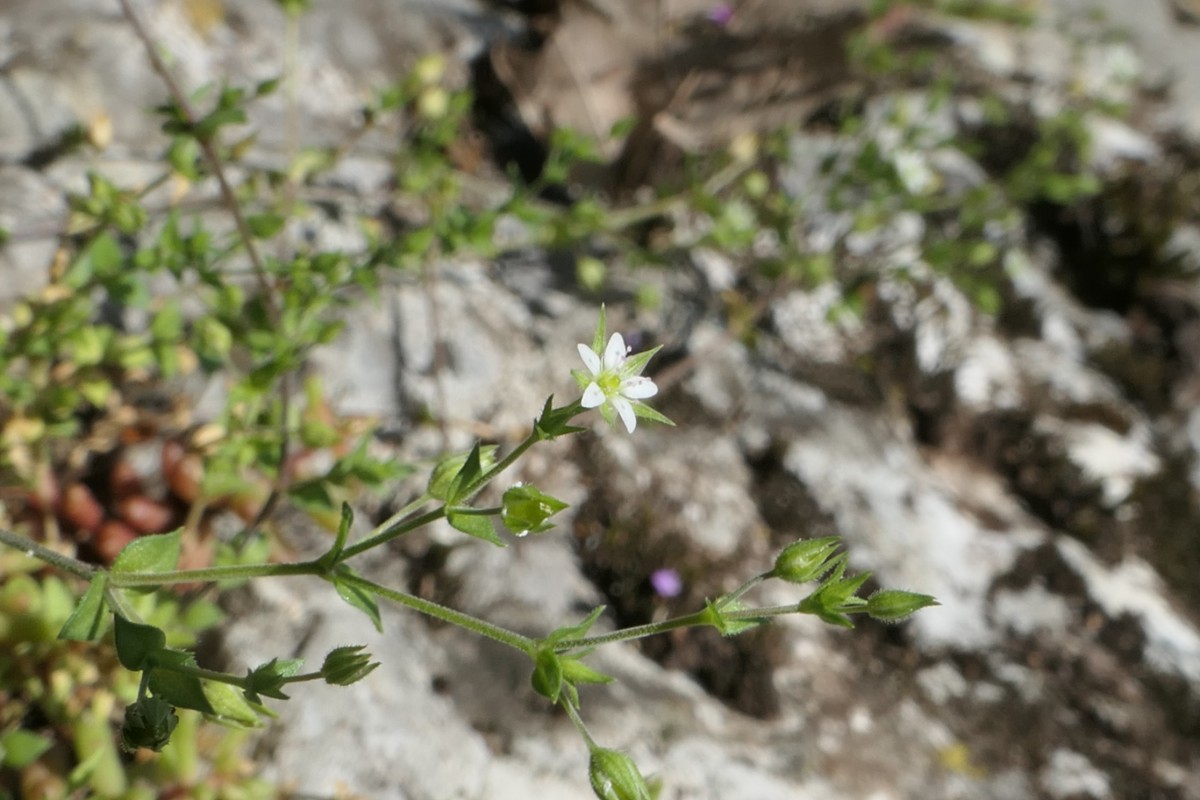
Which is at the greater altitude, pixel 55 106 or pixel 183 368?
pixel 55 106

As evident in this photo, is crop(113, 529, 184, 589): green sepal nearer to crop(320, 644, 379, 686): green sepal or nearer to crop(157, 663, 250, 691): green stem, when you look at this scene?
crop(157, 663, 250, 691): green stem

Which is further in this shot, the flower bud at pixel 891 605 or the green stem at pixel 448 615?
the flower bud at pixel 891 605

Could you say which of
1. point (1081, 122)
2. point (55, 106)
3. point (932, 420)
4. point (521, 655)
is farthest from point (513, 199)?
point (1081, 122)

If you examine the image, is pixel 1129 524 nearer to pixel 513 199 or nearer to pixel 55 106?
pixel 513 199

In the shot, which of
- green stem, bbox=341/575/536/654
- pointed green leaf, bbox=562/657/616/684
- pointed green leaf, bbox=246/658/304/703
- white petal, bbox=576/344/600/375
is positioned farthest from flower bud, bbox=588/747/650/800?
white petal, bbox=576/344/600/375

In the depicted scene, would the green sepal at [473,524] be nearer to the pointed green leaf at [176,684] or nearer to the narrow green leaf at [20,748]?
the pointed green leaf at [176,684]

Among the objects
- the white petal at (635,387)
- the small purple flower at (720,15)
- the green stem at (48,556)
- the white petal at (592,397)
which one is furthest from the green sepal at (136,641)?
the small purple flower at (720,15)

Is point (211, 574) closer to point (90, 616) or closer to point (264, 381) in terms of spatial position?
point (90, 616)
